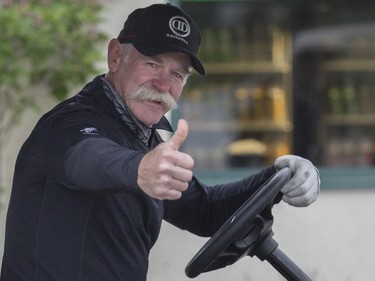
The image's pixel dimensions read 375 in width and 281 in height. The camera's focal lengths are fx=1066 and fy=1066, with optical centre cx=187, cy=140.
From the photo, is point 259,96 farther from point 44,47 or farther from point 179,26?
point 179,26

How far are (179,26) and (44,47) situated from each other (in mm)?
2528

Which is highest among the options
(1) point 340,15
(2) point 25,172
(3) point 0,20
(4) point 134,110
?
(1) point 340,15

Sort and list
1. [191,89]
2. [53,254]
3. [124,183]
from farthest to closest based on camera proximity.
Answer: [191,89] → [53,254] → [124,183]

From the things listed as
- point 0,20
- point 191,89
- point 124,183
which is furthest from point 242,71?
point 124,183

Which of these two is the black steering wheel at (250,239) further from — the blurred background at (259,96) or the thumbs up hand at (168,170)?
the blurred background at (259,96)

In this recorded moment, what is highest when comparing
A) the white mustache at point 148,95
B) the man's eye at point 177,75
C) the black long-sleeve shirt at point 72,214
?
the man's eye at point 177,75

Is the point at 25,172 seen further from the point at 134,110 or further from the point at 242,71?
the point at 242,71

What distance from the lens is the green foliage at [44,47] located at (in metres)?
5.53

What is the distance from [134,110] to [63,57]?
270 cm

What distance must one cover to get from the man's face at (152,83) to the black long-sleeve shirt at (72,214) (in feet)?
0.22

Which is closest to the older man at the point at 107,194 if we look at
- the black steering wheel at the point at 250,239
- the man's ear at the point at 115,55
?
the man's ear at the point at 115,55

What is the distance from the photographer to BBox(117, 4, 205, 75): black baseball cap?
3.13m

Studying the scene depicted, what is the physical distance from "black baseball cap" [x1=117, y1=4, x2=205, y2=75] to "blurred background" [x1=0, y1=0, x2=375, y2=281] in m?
2.25

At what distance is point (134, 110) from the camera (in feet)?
10.3
